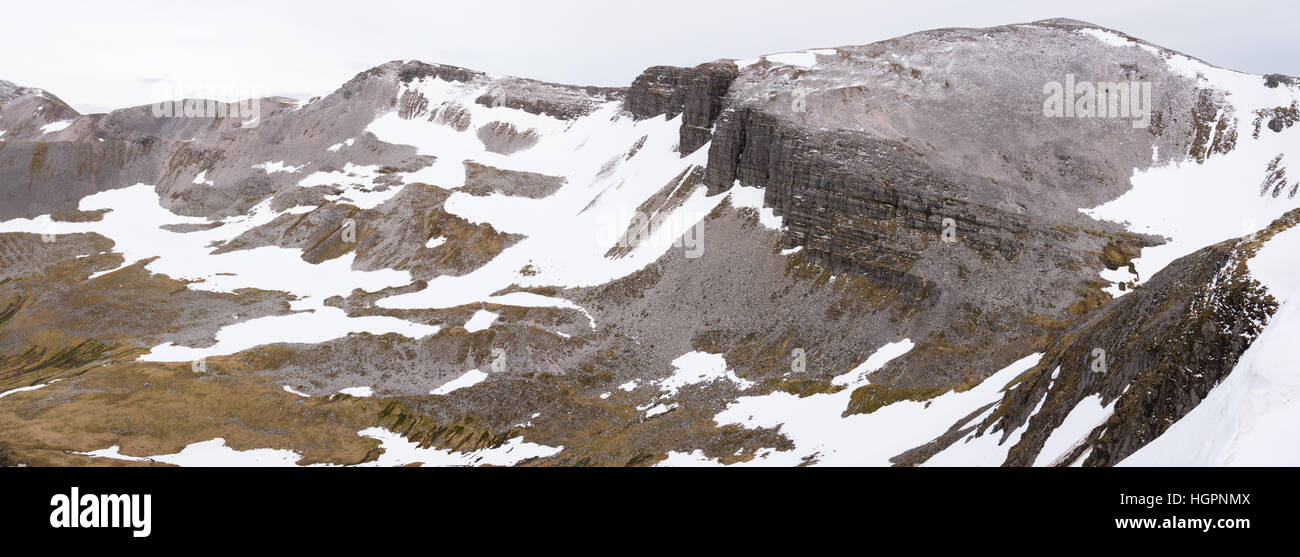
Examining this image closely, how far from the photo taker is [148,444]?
66.5m

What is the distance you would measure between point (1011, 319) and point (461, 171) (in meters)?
116

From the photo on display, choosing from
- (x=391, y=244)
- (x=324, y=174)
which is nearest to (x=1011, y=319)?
(x=391, y=244)

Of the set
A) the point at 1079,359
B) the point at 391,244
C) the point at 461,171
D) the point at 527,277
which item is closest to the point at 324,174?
the point at 461,171

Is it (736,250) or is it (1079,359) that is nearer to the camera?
(1079,359)

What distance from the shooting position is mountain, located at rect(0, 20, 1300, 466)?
1441 inches

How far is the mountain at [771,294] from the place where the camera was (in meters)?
36.6

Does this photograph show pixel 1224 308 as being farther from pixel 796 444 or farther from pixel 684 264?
pixel 684 264

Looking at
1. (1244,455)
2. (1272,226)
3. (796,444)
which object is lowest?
(796,444)

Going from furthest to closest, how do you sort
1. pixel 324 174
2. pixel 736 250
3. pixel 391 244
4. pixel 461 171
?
1. pixel 324 174
2. pixel 461 171
3. pixel 391 244
4. pixel 736 250

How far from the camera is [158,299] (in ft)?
350

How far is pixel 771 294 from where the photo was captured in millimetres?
79562

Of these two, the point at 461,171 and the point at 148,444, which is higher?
the point at 461,171

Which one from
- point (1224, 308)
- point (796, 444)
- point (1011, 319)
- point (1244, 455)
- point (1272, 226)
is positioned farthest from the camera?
point (1011, 319)

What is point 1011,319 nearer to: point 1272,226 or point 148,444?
point 1272,226
